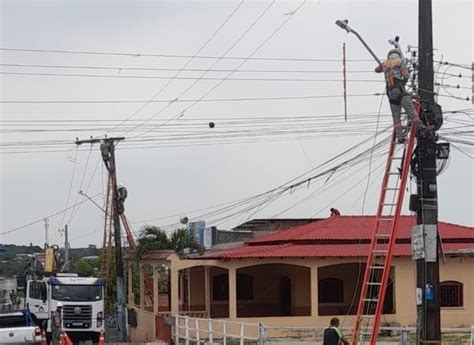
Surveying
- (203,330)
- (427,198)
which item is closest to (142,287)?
(203,330)

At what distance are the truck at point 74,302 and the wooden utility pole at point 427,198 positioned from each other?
795 inches

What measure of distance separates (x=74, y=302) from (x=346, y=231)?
39.7 ft

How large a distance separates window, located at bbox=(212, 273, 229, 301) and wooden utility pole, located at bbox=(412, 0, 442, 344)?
949 inches

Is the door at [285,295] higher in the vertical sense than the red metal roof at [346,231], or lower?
lower

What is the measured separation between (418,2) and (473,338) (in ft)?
27.8

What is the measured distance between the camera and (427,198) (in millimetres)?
16984

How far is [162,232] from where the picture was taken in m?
44.2

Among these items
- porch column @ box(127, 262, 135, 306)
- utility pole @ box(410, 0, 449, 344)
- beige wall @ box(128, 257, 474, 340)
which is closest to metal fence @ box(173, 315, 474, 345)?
beige wall @ box(128, 257, 474, 340)

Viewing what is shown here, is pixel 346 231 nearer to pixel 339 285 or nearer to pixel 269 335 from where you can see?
pixel 339 285

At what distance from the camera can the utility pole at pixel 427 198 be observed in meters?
16.8

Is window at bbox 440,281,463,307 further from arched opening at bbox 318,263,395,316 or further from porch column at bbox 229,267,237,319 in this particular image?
porch column at bbox 229,267,237,319

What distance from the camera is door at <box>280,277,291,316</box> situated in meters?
39.7

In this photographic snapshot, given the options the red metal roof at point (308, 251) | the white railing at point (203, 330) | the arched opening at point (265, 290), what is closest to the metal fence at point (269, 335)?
the white railing at point (203, 330)

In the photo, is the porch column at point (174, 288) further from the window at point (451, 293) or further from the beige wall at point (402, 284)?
the window at point (451, 293)
